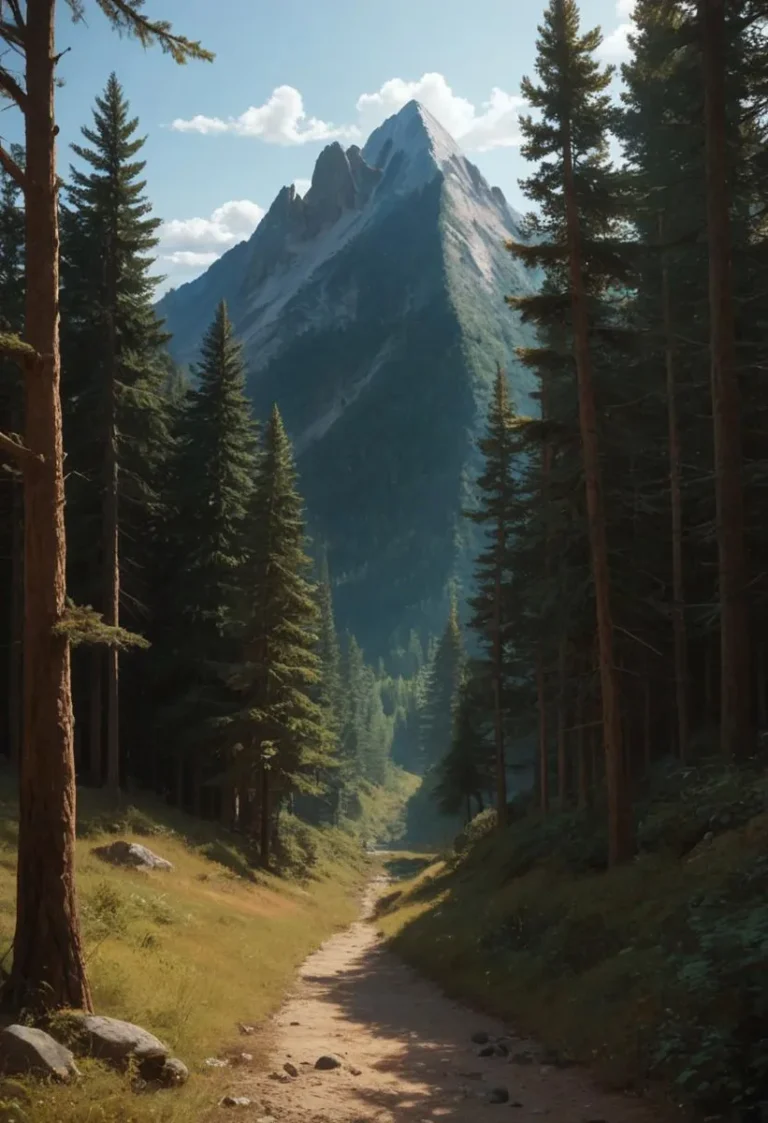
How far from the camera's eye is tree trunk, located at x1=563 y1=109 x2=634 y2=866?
15.7 meters

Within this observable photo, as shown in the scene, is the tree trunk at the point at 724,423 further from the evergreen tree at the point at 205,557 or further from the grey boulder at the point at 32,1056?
the evergreen tree at the point at 205,557

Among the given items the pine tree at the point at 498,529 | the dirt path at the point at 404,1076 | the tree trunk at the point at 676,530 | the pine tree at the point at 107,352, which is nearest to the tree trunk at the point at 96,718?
the pine tree at the point at 107,352

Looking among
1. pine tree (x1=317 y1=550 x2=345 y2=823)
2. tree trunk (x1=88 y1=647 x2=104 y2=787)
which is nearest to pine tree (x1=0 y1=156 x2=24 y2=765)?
tree trunk (x1=88 y1=647 x2=104 y2=787)

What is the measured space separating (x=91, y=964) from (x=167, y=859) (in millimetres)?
15640

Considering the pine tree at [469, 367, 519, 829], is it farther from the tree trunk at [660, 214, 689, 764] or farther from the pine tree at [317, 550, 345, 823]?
the pine tree at [317, 550, 345, 823]

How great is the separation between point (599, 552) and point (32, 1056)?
12.7 metres

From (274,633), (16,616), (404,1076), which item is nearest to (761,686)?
(274,633)

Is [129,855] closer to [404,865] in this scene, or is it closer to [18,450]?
[18,450]

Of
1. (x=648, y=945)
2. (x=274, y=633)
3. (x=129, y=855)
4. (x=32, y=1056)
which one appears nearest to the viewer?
(x=32, y=1056)

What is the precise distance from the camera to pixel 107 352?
26.9m

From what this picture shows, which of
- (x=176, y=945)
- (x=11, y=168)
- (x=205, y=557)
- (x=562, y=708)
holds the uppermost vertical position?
(x=11, y=168)

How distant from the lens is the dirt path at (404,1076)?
24.7 feet

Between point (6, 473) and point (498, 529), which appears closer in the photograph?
point (6, 473)

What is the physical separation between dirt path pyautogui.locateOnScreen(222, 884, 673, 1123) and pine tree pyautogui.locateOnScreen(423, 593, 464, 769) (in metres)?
79.1
